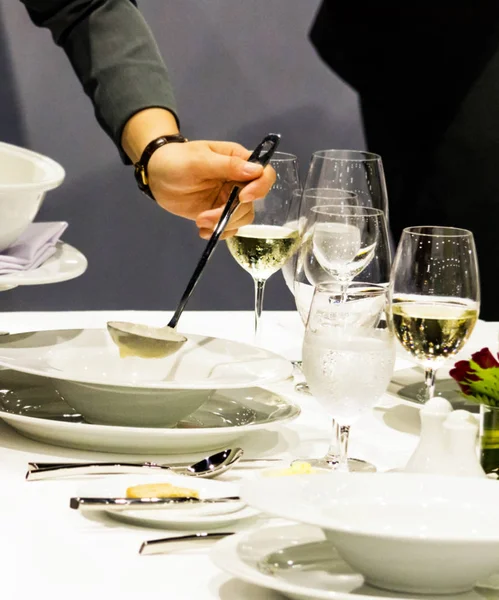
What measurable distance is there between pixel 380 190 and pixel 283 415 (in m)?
Answer: 0.49

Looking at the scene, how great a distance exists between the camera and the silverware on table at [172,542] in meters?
0.74

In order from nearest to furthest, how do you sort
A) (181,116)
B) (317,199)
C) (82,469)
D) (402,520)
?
(402,520)
(82,469)
(317,199)
(181,116)

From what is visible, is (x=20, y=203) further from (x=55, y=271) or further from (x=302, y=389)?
(x=302, y=389)

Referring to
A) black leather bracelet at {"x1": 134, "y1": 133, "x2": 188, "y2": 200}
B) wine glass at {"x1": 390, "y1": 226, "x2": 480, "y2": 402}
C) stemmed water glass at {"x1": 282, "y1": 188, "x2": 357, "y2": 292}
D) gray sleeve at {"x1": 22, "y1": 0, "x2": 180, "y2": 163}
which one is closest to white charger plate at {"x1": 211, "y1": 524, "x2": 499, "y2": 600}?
wine glass at {"x1": 390, "y1": 226, "x2": 480, "y2": 402}

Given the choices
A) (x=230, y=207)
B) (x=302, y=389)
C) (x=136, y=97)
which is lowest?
(x=302, y=389)

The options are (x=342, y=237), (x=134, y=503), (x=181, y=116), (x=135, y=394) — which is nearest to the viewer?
(x=134, y=503)

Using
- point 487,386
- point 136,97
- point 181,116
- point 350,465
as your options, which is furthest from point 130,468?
point 181,116

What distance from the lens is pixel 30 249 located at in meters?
1.17

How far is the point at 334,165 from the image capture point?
4.64 ft

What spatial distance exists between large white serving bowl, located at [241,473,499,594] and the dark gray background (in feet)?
8.44

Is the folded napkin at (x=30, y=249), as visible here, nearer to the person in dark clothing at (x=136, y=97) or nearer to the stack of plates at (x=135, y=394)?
the stack of plates at (x=135, y=394)

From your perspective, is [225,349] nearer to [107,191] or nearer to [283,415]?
[283,415]

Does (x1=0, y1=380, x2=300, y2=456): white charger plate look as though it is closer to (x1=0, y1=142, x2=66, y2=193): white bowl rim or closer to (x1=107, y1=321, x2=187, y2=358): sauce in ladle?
(x1=107, y1=321, x2=187, y2=358): sauce in ladle

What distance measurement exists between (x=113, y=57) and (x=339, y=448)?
0.86 meters
